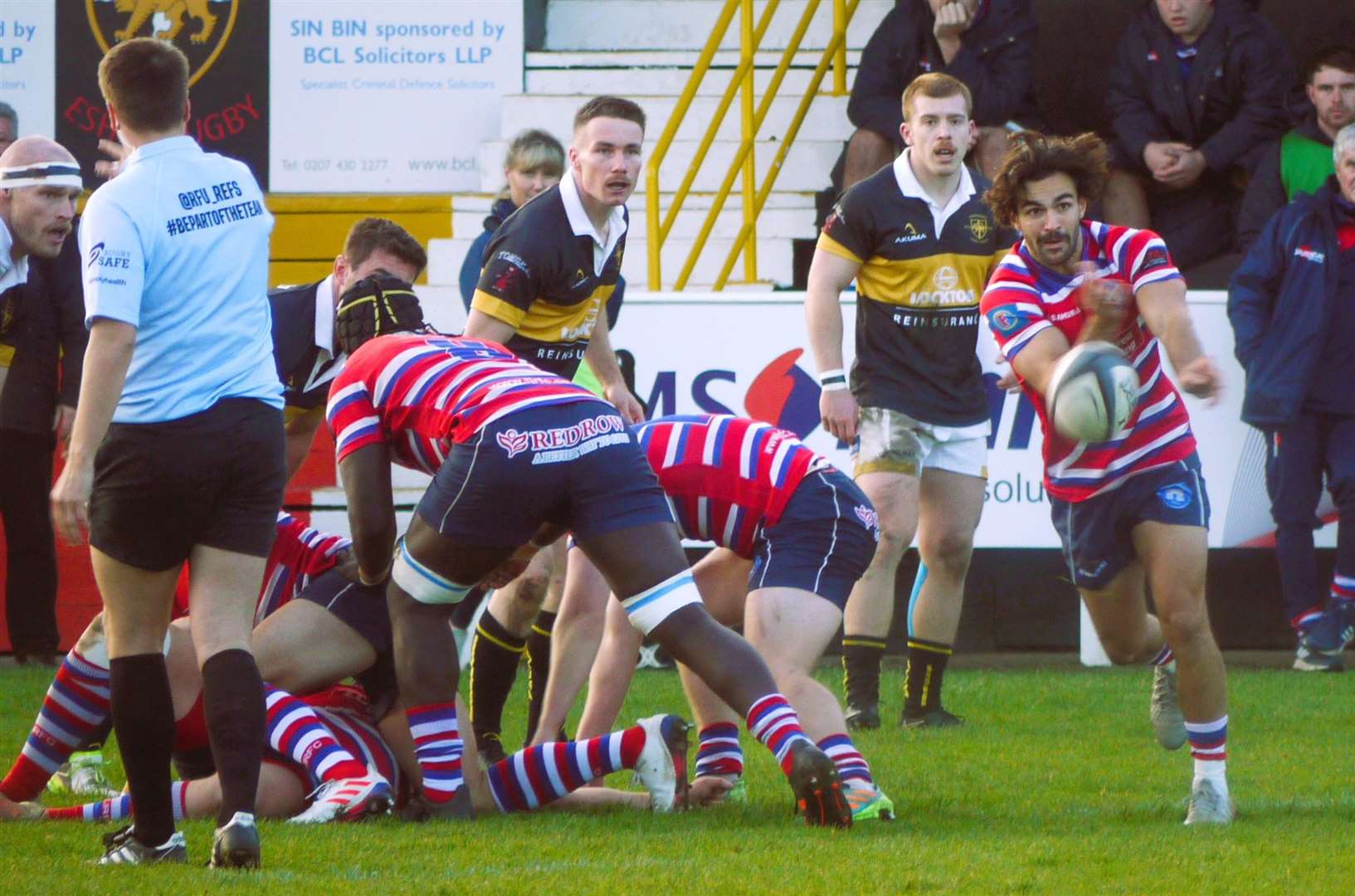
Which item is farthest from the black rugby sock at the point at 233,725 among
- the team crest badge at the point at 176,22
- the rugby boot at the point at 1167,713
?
the team crest badge at the point at 176,22

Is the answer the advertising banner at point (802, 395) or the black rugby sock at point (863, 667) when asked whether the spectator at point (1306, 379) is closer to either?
the advertising banner at point (802, 395)

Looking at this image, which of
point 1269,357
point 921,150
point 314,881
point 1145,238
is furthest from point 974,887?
point 1269,357

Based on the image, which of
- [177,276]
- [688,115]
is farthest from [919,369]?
[688,115]

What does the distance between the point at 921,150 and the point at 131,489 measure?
3.93m

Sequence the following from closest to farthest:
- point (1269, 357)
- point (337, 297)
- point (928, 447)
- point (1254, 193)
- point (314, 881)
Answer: point (314, 881)
point (337, 297)
point (928, 447)
point (1269, 357)
point (1254, 193)

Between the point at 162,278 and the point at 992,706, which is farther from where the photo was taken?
the point at 992,706

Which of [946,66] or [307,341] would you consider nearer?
[307,341]

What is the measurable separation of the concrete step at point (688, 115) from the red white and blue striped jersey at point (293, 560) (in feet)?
21.4

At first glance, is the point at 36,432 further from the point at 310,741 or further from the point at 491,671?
the point at 310,741

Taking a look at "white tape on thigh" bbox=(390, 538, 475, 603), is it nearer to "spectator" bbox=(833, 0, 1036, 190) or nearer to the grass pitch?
the grass pitch

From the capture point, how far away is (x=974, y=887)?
412cm

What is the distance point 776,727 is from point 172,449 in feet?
4.85

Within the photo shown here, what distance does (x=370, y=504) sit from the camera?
4883 mm

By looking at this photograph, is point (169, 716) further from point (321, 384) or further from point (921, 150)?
point (921, 150)
